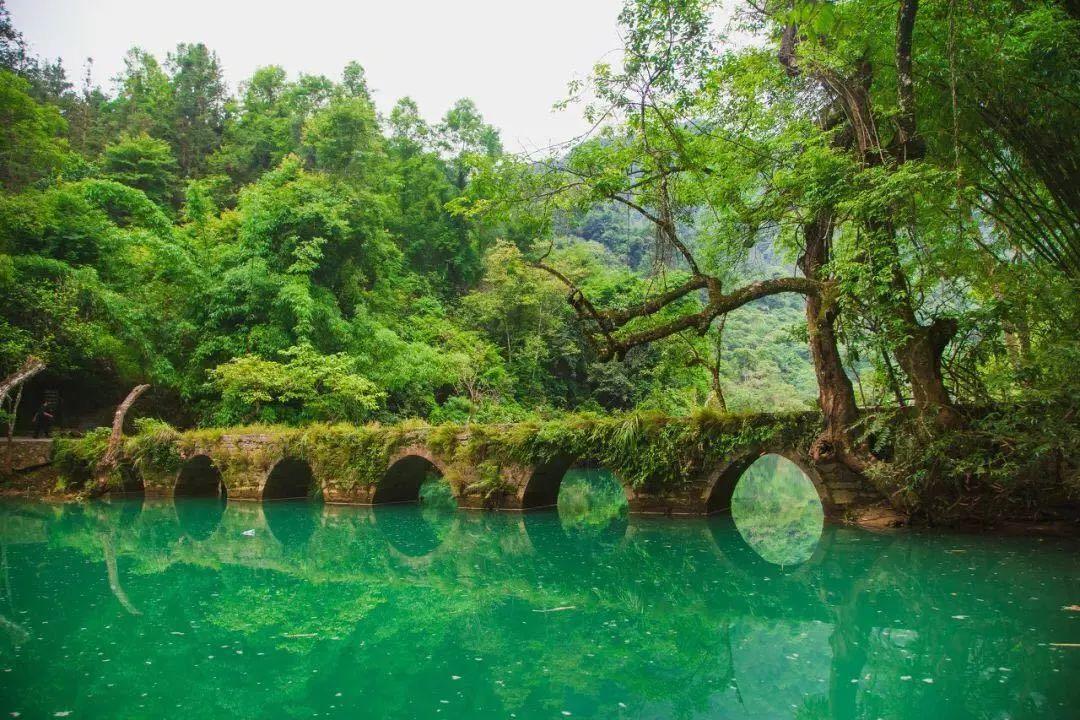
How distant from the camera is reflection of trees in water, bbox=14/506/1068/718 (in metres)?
4.63

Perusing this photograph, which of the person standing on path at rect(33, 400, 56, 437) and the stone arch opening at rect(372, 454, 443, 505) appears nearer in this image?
the stone arch opening at rect(372, 454, 443, 505)

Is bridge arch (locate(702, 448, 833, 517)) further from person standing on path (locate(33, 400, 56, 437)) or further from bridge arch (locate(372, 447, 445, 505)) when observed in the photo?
person standing on path (locate(33, 400, 56, 437))

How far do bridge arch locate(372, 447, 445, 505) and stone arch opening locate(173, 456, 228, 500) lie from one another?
4402mm

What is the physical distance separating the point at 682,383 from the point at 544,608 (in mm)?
20232

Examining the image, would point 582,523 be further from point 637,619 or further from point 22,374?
point 22,374

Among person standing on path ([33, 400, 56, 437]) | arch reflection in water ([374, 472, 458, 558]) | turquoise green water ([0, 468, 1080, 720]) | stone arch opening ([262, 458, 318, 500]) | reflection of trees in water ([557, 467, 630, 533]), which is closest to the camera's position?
turquoise green water ([0, 468, 1080, 720])

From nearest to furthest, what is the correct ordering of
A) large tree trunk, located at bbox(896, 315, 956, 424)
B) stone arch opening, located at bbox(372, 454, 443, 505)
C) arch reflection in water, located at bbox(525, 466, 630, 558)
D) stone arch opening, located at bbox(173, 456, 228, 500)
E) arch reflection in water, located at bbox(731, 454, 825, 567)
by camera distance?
large tree trunk, located at bbox(896, 315, 956, 424) → arch reflection in water, located at bbox(731, 454, 825, 567) → arch reflection in water, located at bbox(525, 466, 630, 558) → stone arch opening, located at bbox(372, 454, 443, 505) → stone arch opening, located at bbox(173, 456, 228, 500)

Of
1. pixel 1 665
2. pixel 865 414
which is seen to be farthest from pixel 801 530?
pixel 1 665

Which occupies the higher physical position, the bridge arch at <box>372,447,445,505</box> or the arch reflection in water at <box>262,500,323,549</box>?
the bridge arch at <box>372,447,445,505</box>

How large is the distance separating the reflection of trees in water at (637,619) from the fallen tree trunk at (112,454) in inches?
302

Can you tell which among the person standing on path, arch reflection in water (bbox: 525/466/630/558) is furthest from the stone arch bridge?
the person standing on path

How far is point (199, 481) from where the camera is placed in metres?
18.5

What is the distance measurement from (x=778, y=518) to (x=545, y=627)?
9377mm

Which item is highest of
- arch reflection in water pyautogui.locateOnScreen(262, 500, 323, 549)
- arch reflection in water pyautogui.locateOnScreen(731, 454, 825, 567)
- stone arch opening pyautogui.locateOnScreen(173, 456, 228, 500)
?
stone arch opening pyautogui.locateOnScreen(173, 456, 228, 500)
